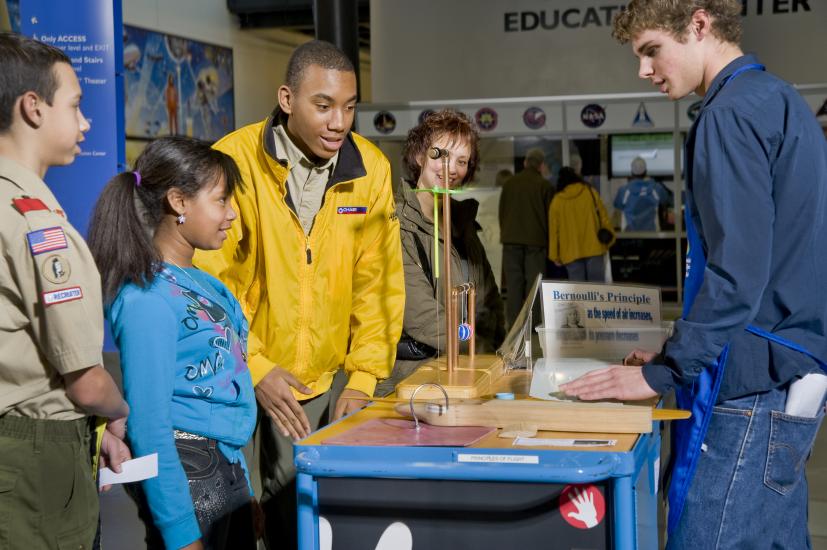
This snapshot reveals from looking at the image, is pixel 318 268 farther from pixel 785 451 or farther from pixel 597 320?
pixel 785 451

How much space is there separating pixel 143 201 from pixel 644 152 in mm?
8078

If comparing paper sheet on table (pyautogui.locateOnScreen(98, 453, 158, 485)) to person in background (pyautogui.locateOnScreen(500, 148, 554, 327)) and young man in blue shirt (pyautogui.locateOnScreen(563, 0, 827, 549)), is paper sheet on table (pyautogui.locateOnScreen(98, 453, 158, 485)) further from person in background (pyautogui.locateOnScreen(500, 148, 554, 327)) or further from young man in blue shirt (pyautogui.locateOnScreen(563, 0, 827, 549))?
person in background (pyautogui.locateOnScreen(500, 148, 554, 327))

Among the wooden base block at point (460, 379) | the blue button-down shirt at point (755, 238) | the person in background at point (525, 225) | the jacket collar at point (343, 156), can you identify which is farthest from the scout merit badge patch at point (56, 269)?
the person in background at point (525, 225)

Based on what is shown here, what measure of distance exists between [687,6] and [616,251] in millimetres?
8356

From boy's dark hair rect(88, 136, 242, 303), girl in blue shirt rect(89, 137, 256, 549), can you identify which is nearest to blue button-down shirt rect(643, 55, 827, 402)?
girl in blue shirt rect(89, 137, 256, 549)

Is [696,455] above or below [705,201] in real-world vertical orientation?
below

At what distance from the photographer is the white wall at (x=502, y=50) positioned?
9656 millimetres

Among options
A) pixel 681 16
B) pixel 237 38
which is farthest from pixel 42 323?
pixel 237 38

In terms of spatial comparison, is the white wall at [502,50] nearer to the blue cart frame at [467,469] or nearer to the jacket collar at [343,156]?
the jacket collar at [343,156]

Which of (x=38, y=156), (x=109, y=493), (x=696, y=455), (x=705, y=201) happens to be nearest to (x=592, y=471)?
(x=696, y=455)

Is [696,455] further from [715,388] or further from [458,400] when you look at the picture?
[458,400]

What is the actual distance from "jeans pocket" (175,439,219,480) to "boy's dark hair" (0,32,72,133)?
703 millimetres

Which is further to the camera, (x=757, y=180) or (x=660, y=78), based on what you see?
(x=660, y=78)

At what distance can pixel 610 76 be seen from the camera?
31.9ft
